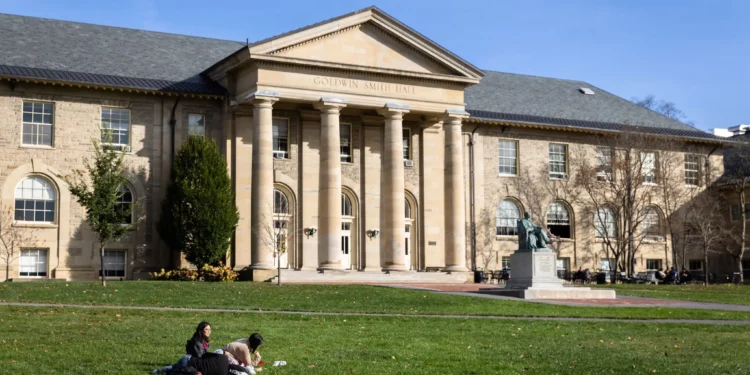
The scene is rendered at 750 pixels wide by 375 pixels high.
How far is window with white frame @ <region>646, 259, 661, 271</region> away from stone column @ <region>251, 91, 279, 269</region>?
2731 centimetres

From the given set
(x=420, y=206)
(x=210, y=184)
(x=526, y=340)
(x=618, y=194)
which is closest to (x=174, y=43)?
(x=210, y=184)

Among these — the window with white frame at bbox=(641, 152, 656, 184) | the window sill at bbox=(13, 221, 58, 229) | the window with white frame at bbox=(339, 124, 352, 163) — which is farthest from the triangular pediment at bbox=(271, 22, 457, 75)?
the window with white frame at bbox=(641, 152, 656, 184)

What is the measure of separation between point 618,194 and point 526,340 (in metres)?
35.6

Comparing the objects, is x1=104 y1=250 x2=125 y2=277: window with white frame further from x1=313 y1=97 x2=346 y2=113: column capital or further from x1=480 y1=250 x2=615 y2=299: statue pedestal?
x1=480 y1=250 x2=615 y2=299: statue pedestal

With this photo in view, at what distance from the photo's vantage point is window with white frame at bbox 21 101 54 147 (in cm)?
4497

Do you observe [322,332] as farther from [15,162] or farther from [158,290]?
[15,162]

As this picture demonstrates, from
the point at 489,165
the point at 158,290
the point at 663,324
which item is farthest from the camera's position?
the point at 489,165

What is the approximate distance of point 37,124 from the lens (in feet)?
148

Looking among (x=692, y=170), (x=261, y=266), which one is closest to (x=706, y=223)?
(x=692, y=170)

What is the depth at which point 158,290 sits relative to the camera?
34.3 metres

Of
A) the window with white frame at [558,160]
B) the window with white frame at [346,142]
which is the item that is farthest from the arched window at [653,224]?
the window with white frame at [346,142]

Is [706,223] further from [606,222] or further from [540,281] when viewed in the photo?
[540,281]

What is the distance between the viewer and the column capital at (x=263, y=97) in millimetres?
45031

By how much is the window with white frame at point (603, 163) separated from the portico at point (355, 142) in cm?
988
